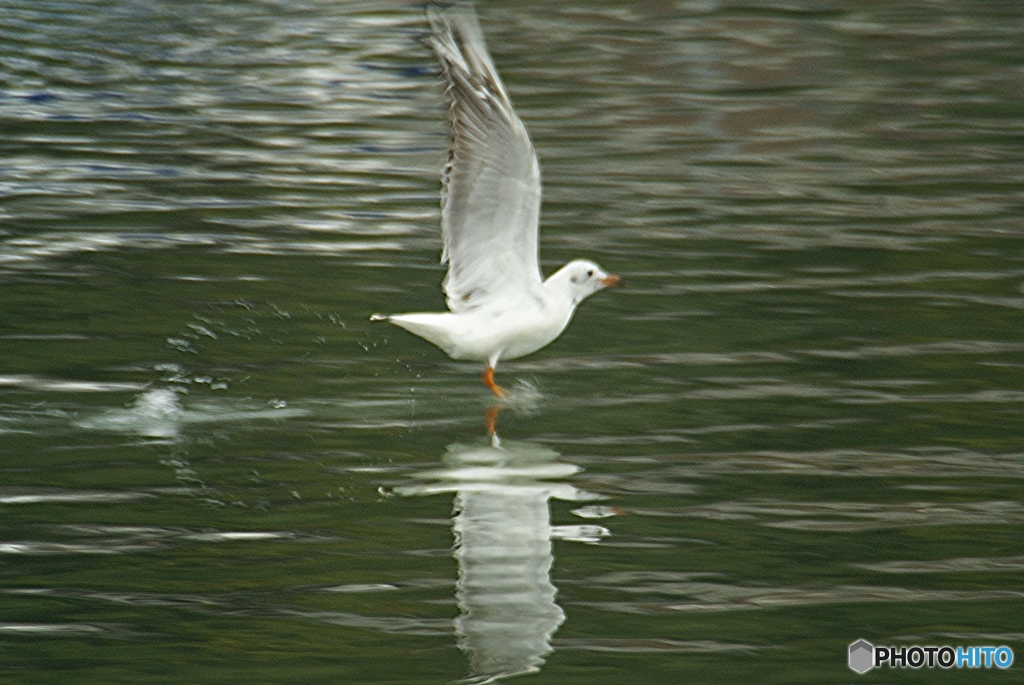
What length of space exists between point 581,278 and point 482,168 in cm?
124

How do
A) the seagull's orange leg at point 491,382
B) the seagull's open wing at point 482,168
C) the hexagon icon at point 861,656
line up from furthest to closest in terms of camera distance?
1. the seagull's orange leg at point 491,382
2. the seagull's open wing at point 482,168
3. the hexagon icon at point 861,656

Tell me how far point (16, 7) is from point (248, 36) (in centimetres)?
405

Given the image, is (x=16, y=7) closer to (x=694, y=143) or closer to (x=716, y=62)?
(x=716, y=62)

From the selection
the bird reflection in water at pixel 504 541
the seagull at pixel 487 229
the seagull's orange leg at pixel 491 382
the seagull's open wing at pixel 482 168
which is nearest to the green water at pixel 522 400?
the bird reflection in water at pixel 504 541

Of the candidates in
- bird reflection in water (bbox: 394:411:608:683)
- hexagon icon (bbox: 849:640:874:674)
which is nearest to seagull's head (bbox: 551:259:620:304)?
bird reflection in water (bbox: 394:411:608:683)

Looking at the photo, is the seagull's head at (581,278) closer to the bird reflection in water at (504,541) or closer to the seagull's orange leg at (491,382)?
the seagull's orange leg at (491,382)

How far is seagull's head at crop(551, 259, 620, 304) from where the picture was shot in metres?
9.04

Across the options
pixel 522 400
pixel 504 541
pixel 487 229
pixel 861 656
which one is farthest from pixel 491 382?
pixel 861 656

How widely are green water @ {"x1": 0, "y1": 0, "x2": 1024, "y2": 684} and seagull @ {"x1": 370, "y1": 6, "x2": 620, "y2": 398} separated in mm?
411

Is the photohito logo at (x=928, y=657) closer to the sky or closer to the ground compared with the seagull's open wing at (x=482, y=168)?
closer to the ground

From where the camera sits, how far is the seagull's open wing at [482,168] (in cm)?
792

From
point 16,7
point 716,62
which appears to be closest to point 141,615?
point 716,62

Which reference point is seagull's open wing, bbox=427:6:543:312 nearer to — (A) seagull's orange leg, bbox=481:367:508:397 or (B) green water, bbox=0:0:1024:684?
(A) seagull's orange leg, bbox=481:367:508:397

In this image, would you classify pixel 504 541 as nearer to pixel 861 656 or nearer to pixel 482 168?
pixel 861 656
